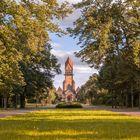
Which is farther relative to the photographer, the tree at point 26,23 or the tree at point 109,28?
the tree at point 109,28

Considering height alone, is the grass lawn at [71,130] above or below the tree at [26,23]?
below

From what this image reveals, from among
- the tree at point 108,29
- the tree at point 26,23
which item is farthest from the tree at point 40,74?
the tree at point 26,23

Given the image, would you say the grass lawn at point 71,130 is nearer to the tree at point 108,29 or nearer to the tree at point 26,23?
the tree at point 26,23

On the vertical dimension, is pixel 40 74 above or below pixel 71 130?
above

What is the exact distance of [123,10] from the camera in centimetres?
4616

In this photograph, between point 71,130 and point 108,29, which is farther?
point 108,29

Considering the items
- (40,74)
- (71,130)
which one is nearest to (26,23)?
(71,130)

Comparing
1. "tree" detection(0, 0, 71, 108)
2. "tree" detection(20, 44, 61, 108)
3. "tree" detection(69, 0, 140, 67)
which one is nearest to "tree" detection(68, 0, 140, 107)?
"tree" detection(69, 0, 140, 67)

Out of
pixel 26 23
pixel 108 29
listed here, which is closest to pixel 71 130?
pixel 26 23

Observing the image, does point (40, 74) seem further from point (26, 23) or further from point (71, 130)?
point (71, 130)

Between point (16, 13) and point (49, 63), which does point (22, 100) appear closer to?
point (49, 63)

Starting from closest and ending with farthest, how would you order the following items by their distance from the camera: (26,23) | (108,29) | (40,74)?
(26,23) → (108,29) → (40,74)

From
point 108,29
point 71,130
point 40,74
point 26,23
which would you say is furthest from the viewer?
point 40,74

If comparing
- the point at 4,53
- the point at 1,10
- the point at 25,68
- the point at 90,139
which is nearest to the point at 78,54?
the point at 4,53
